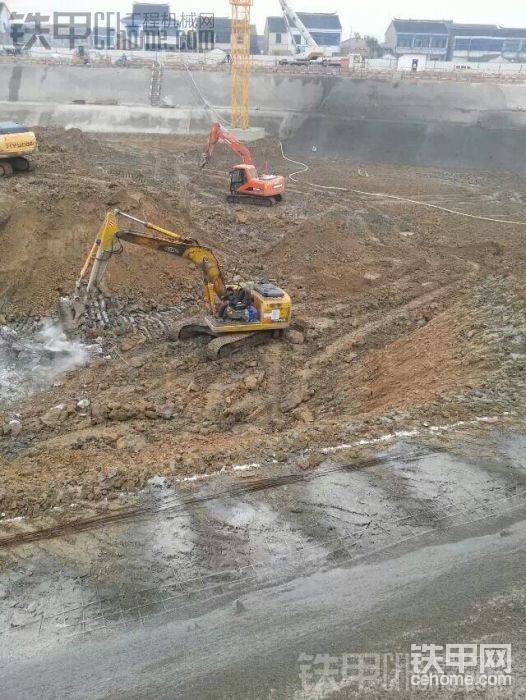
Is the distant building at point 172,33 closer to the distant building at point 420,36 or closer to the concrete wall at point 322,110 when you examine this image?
the concrete wall at point 322,110

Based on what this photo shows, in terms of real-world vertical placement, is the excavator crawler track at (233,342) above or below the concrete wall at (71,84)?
below

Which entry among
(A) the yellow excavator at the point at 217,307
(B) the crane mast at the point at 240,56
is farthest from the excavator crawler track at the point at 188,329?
(B) the crane mast at the point at 240,56

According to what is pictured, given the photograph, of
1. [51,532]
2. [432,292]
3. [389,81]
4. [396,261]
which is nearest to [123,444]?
[51,532]

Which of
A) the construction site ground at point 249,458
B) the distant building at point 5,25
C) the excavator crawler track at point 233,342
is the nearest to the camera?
the construction site ground at point 249,458

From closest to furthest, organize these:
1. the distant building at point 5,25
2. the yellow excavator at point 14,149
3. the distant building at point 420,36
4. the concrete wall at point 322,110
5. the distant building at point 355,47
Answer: the yellow excavator at point 14,149, the concrete wall at point 322,110, the distant building at point 355,47, the distant building at point 5,25, the distant building at point 420,36

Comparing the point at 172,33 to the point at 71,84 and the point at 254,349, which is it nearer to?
the point at 71,84

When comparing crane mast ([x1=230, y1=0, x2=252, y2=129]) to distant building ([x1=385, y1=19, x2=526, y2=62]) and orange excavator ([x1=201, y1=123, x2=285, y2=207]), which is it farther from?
distant building ([x1=385, y1=19, x2=526, y2=62])

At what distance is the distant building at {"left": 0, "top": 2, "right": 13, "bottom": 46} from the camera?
64.5 meters

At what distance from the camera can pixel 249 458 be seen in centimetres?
723

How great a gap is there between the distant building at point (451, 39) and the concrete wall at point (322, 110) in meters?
45.1

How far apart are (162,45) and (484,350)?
5987 centimetres

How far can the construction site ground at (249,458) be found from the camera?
517 centimetres

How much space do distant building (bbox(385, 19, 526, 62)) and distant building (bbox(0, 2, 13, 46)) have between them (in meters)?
47.2

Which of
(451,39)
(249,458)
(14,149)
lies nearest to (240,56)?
(14,149)
